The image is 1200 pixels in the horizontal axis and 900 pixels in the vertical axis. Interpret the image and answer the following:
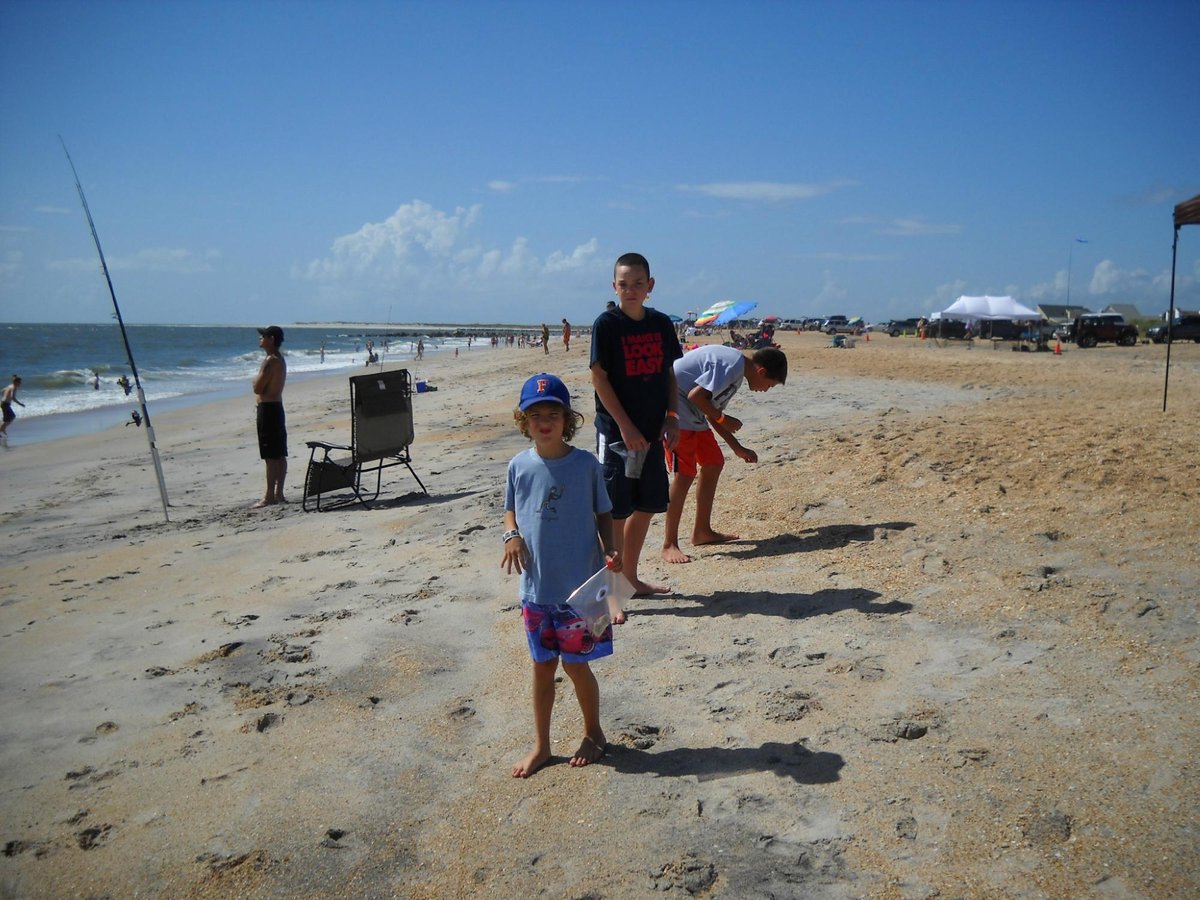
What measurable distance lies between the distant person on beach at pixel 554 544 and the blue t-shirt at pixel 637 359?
3.38 ft

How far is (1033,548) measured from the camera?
4.40 meters

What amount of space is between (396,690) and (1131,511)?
13.3ft

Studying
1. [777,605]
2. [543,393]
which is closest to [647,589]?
[777,605]

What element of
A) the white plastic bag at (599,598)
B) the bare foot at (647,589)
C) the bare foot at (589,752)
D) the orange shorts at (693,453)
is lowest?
the bare foot at (589,752)

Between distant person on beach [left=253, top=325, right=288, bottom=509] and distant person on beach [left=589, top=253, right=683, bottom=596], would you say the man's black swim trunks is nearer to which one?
distant person on beach [left=253, top=325, right=288, bottom=509]

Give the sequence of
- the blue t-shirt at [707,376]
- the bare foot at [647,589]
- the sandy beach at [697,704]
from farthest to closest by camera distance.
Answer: the blue t-shirt at [707,376] < the bare foot at [647,589] < the sandy beach at [697,704]

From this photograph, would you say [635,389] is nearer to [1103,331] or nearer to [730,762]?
[730,762]

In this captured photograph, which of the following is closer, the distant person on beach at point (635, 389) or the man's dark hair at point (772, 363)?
the distant person on beach at point (635, 389)

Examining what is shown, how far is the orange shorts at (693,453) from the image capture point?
16.8ft

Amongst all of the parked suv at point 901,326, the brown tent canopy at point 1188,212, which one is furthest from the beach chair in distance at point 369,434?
the parked suv at point 901,326

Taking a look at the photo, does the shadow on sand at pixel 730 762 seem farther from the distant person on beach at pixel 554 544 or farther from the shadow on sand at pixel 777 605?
the shadow on sand at pixel 777 605

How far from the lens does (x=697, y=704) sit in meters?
3.35

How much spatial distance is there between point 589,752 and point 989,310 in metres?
39.8

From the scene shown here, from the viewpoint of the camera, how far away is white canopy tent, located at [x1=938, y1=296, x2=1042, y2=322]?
36.8 m
